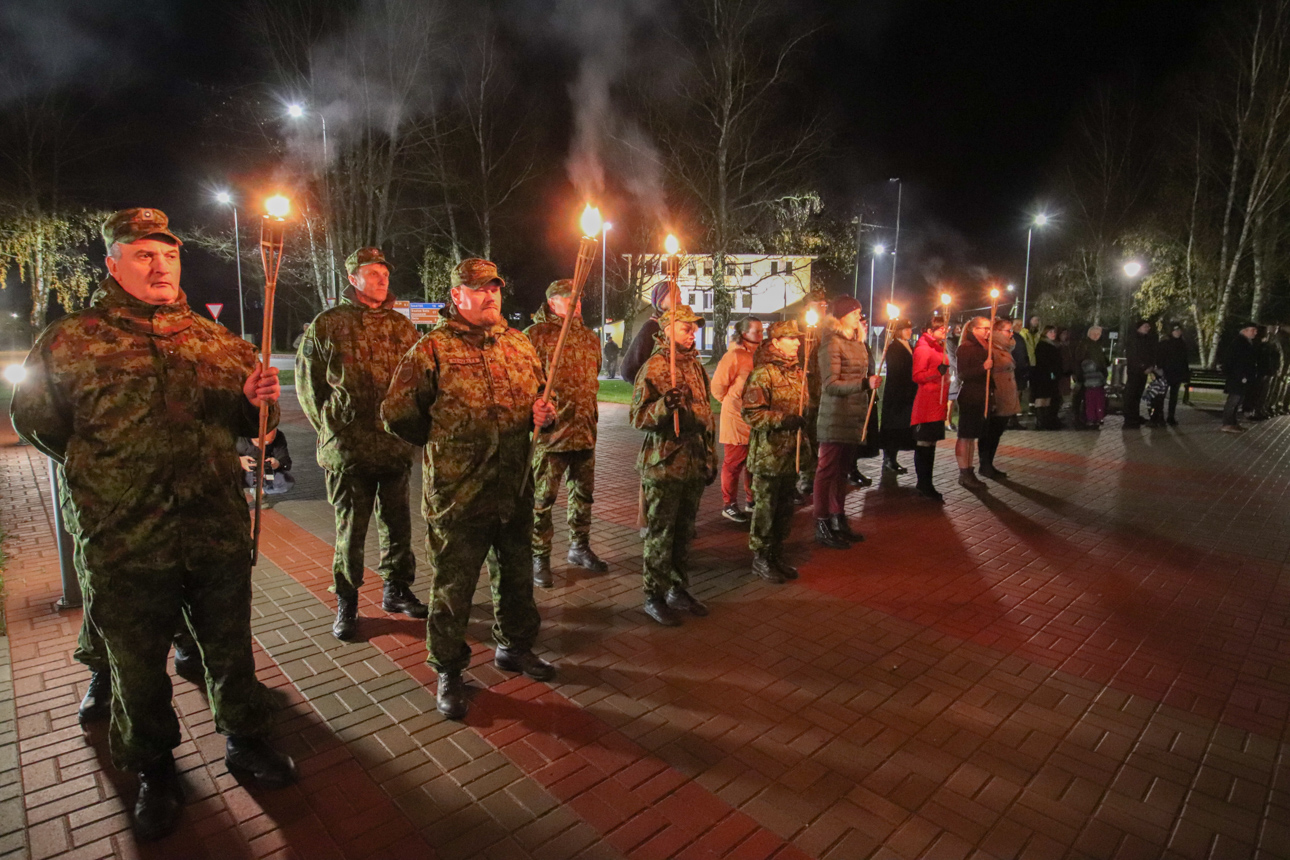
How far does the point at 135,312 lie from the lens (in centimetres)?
289

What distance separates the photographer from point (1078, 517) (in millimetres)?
7891

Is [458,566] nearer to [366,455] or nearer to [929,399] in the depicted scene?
[366,455]

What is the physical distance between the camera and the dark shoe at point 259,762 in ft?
10.5


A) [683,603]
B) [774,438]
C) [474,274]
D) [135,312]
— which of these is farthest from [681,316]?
[135,312]

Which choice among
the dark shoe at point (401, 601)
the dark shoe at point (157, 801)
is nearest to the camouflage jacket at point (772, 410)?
the dark shoe at point (401, 601)

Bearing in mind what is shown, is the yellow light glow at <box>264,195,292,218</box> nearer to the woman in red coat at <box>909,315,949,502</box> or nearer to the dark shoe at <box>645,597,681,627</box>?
the dark shoe at <box>645,597,681,627</box>

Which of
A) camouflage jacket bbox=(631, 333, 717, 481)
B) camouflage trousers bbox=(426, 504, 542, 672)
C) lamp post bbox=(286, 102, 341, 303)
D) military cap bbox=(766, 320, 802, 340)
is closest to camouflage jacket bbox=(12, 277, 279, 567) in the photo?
camouflage trousers bbox=(426, 504, 542, 672)

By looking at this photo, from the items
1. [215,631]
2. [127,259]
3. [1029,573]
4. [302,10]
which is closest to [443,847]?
[215,631]

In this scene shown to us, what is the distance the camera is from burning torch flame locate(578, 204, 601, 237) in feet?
12.7

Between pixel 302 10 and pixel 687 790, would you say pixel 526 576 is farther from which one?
pixel 302 10

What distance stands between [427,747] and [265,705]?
2.38 feet

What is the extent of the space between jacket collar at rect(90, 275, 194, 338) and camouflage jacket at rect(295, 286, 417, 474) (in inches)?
62.2

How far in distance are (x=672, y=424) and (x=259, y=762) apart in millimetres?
2901

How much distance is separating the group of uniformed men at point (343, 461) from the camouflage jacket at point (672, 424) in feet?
0.05
